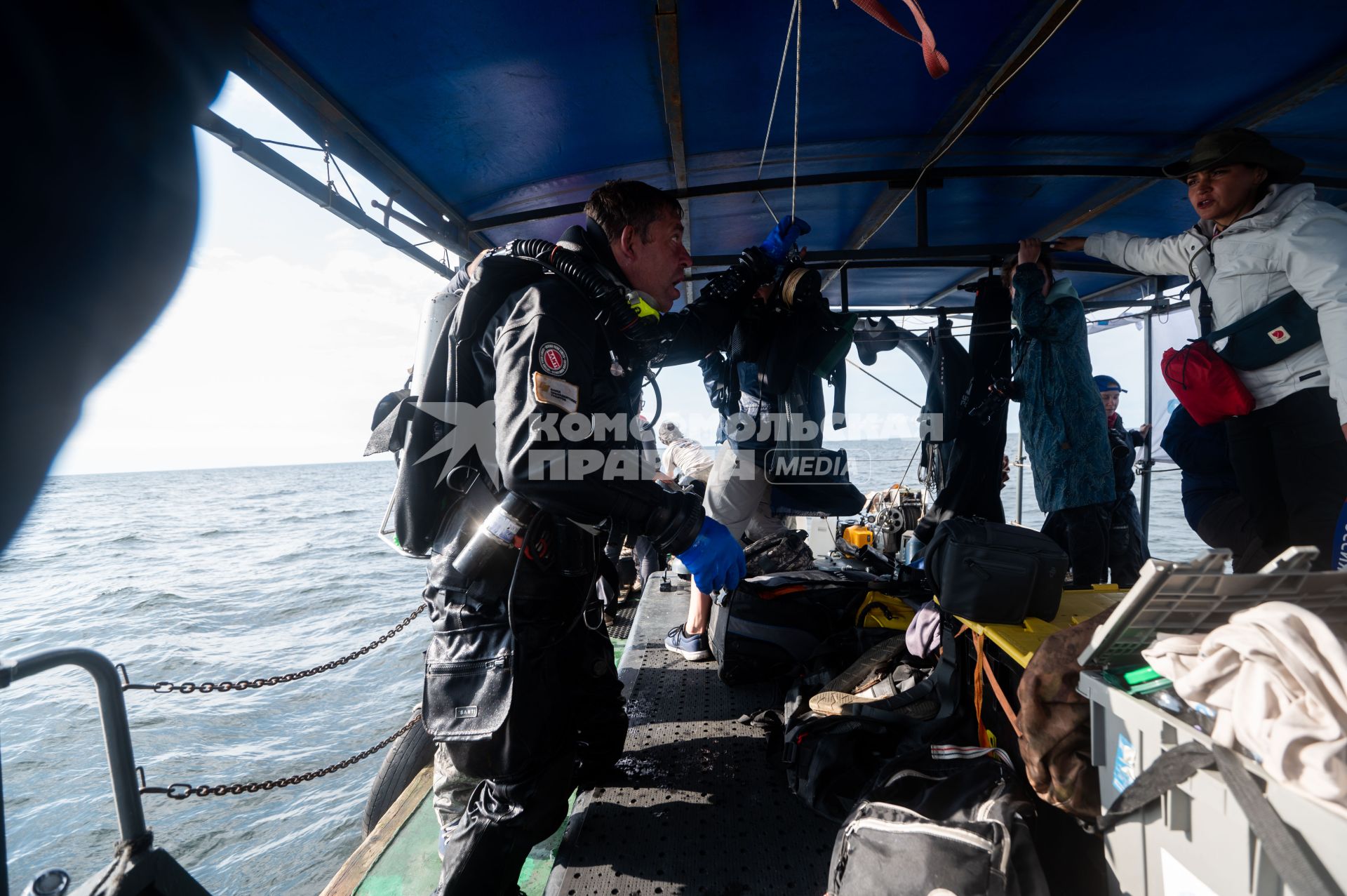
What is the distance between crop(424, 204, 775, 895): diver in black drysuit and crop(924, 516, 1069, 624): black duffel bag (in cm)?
71

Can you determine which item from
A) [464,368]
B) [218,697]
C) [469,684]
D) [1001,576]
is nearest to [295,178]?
[464,368]

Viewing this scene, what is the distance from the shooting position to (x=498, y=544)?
A: 5.59ft

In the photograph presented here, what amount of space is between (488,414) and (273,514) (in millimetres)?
44467

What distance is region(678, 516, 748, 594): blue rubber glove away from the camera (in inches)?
74.9

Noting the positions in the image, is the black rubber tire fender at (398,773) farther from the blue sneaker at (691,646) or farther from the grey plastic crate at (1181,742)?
the grey plastic crate at (1181,742)

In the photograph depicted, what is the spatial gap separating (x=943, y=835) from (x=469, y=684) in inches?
50.2

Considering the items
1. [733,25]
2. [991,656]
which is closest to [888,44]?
[733,25]

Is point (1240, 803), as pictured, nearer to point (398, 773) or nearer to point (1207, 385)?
point (1207, 385)

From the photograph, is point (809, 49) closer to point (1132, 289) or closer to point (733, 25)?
point (733, 25)

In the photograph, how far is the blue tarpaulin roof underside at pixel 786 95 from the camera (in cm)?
200

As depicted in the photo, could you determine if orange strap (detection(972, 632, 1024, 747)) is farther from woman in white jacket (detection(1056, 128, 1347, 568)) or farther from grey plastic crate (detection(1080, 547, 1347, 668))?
woman in white jacket (detection(1056, 128, 1347, 568))

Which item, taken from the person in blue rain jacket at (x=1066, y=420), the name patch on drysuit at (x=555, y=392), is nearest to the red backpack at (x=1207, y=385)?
the person in blue rain jacket at (x=1066, y=420)

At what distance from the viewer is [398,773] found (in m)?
3.27

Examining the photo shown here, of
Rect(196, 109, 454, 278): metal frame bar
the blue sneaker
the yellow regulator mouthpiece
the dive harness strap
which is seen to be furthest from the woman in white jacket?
Rect(196, 109, 454, 278): metal frame bar
